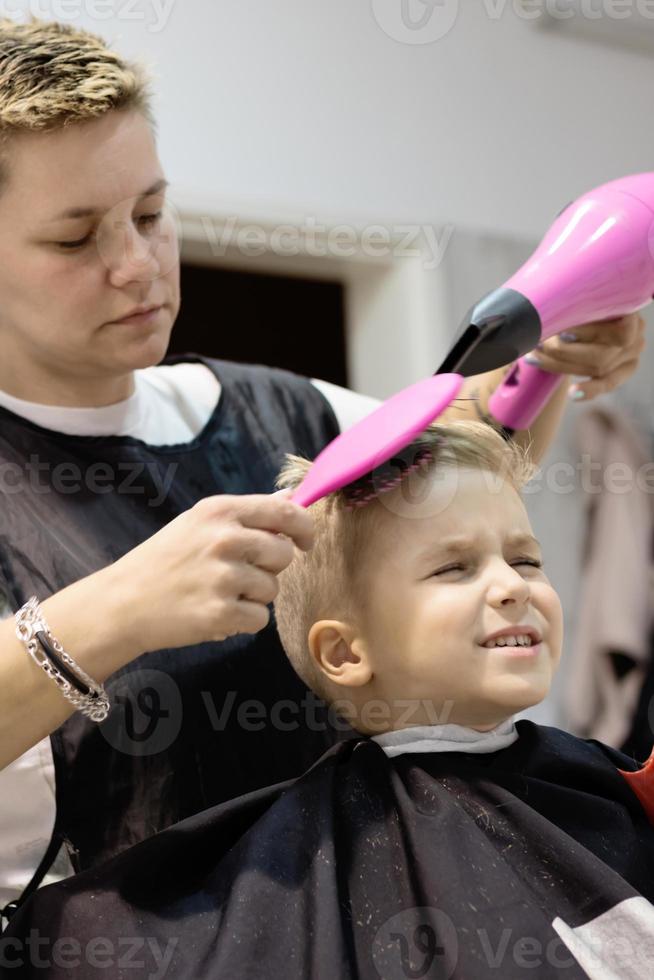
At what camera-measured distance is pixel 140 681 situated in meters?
1.22

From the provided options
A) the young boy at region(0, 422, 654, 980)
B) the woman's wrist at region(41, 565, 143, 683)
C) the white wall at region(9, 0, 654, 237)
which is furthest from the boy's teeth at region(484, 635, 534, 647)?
the white wall at region(9, 0, 654, 237)

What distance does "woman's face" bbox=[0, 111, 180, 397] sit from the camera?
Result: 4.05 ft

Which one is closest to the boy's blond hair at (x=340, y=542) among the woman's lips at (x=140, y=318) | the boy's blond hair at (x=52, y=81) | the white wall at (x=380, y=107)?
the woman's lips at (x=140, y=318)

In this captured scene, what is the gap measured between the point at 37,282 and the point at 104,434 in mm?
201

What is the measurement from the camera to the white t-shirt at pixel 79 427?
1131mm

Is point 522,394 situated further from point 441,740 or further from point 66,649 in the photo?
point 66,649

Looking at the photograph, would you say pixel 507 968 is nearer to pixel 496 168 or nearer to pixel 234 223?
pixel 234 223

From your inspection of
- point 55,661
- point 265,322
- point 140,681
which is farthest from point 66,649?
point 265,322

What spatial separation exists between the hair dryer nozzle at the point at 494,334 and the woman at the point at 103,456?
0.24 m

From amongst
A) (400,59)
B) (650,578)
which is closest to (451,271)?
(400,59)

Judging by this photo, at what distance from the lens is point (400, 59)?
2658 mm

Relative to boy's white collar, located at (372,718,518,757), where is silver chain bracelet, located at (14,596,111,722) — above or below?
above

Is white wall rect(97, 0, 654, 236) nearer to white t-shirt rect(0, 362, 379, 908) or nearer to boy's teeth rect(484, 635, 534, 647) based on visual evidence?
white t-shirt rect(0, 362, 379, 908)

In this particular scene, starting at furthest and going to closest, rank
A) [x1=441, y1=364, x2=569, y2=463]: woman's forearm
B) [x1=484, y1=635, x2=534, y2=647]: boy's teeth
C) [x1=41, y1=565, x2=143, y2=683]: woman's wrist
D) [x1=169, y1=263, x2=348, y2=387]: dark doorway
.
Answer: [x1=169, y1=263, x2=348, y2=387]: dark doorway → [x1=441, y1=364, x2=569, y2=463]: woman's forearm → [x1=484, y1=635, x2=534, y2=647]: boy's teeth → [x1=41, y1=565, x2=143, y2=683]: woman's wrist
